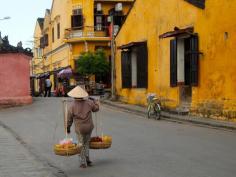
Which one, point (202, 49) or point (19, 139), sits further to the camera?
point (202, 49)

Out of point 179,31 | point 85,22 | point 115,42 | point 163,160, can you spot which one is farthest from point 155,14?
point 85,22

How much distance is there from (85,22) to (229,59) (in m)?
31.2

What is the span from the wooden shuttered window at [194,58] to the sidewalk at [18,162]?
9.24 m

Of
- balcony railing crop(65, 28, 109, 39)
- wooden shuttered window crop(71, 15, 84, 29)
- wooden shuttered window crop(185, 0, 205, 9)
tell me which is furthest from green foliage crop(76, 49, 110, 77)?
wooden shuttered window crop(185, 0, 205, 9)

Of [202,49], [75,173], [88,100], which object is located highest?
[202,49]

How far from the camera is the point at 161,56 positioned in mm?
26516

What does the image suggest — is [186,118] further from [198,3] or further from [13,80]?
[13,80]

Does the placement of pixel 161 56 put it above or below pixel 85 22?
below

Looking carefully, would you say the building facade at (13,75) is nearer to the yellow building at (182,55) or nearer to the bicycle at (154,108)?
the yellow building at (182,55)

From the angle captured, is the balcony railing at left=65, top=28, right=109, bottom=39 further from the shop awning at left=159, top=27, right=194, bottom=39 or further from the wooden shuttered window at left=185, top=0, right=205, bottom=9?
the wooden shuttered window at left=185, top=0, right=205, bottom=9

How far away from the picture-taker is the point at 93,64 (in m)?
45.6

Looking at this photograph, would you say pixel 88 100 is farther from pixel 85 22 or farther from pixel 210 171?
pixel 85 22

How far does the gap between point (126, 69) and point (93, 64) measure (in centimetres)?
1456

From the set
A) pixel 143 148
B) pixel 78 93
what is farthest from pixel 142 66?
pixel 78 93
